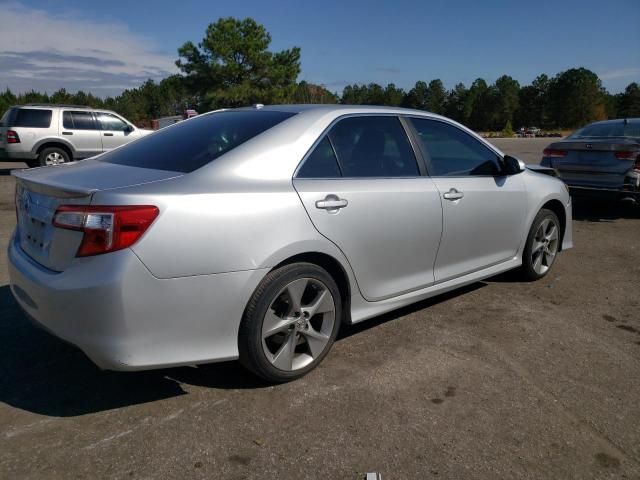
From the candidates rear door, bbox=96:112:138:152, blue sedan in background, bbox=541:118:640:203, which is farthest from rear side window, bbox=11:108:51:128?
blue sedan in background, bbox=541:118:640:203

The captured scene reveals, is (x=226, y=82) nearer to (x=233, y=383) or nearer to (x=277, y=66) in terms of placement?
(x=277, y=66)

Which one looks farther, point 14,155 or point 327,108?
point 14,155

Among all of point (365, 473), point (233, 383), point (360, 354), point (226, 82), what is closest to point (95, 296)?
point (233, 383)

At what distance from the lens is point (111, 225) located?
93.4 inches

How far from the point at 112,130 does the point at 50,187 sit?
13.0 m

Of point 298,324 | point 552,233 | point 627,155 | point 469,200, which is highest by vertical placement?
point 627,155

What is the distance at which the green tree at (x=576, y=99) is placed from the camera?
99.4m

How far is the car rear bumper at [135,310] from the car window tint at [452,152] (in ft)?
5.97

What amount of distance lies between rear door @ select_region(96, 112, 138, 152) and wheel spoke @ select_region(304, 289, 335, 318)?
1277 cm

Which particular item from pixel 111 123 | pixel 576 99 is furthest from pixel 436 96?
pixel 111 123

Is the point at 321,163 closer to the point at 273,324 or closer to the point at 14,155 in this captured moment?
the point at 273,324

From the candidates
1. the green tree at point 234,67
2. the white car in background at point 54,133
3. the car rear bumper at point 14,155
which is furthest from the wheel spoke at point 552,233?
the green tree at point 234,67

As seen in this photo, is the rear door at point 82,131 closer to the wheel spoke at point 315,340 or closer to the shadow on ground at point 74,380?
the shadow on ground at point 74,380

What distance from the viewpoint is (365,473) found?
2281mm
